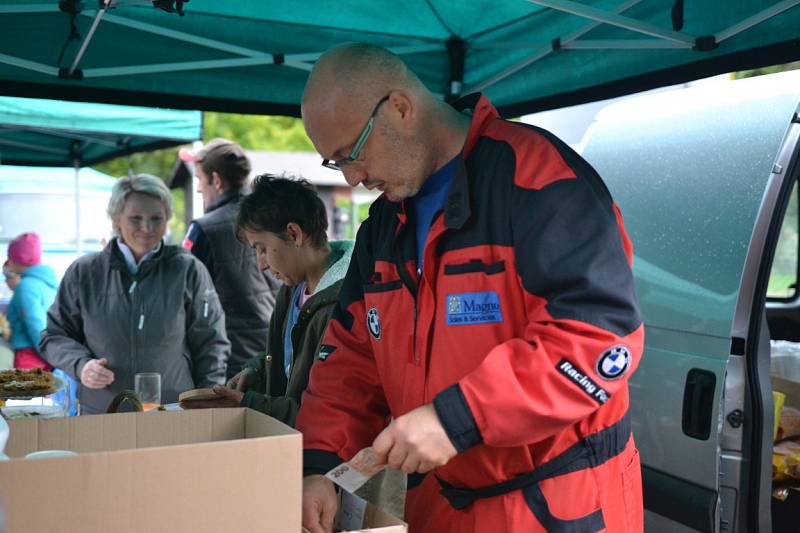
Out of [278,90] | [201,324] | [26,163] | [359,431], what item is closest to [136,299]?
[201,324]

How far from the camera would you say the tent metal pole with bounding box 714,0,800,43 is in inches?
93.2

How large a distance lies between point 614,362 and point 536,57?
1943 mm

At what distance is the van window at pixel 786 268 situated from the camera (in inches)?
223

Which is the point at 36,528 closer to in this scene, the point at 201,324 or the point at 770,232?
the point at 770,232

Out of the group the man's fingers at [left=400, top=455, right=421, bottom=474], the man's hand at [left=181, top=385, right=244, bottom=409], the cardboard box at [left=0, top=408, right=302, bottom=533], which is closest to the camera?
the cardboard box at [left=0, top=408, right=302, bottom=533]

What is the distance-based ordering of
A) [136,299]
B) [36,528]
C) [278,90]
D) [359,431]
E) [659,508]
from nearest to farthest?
1. [36,528]
2. [359,431]
3. [659,508]
4. [278,90]
5. [136,299]

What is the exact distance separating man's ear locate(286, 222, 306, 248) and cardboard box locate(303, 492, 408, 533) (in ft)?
4.45

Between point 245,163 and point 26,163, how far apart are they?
4.96m

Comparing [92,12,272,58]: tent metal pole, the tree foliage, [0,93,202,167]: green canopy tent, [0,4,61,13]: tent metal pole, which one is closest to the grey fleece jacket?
A: [92,12,272,58]: tent metal pole

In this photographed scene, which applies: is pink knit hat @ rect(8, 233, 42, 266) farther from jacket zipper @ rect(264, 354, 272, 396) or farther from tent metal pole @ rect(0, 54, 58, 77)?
jacket zipper @ rect(264, 354, 272, 396)

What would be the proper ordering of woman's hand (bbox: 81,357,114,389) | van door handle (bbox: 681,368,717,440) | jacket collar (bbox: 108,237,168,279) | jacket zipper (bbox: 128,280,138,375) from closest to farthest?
van door handle (bbox: 681,368,717,440) < woman's hand (bbox: 81,357,114,389) < jacket zipper (bbox: 128,280,138,375) < jacket collar (bbox: 108,237,168,279)

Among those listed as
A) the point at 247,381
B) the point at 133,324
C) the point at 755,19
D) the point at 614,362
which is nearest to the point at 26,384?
the point at 247,381

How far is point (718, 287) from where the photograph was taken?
9.80 feet

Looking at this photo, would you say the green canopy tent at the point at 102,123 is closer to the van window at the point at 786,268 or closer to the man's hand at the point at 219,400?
the man's hand at the point at 219,400
